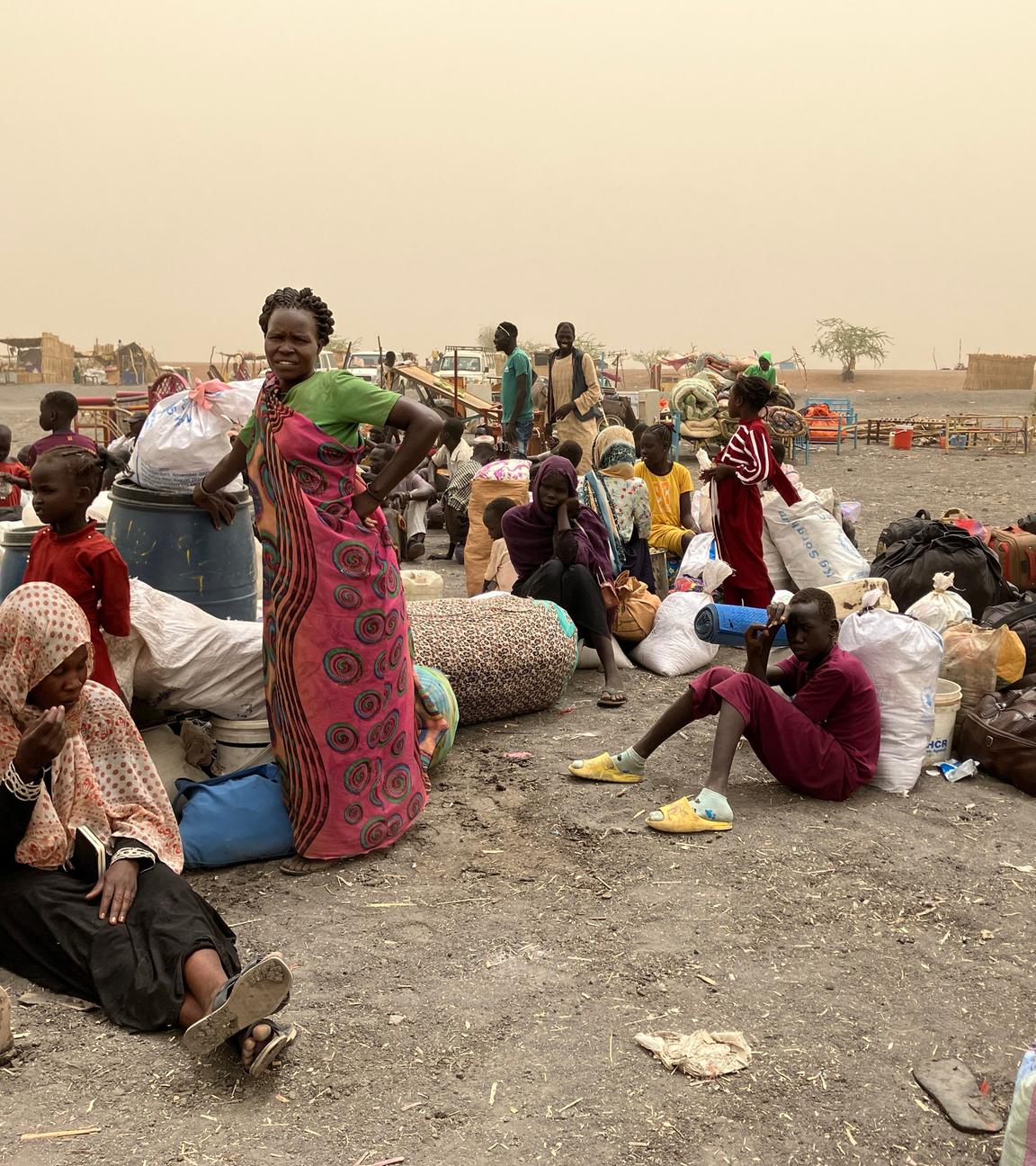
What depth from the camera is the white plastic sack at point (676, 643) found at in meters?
6.56

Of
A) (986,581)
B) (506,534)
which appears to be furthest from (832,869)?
(986,581)

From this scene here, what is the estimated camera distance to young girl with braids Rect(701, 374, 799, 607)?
6414 millimetres

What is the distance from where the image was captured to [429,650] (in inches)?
208

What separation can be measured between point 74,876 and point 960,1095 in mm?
2299

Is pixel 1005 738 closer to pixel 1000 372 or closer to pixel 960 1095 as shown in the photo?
pixel 960 1095

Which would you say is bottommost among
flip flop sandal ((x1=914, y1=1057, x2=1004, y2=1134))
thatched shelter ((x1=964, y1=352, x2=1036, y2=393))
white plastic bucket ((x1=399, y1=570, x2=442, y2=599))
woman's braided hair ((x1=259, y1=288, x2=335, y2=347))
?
flip flop sandal ((x1=914, y1=1057, x2=1004, y2=1134))

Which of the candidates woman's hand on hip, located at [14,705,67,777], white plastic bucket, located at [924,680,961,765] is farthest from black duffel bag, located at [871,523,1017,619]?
woman's hand on hip, located at [14,705,67,777]

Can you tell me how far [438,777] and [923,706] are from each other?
6.57 feet

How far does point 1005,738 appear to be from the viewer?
4.91 m

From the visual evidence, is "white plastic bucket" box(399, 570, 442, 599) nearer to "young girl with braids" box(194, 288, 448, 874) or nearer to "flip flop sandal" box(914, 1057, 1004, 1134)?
"young girl with braids" box(194, 288, 448, 874)

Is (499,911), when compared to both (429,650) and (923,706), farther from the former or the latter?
(923,706)

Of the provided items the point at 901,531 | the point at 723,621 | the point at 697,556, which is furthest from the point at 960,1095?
the point at 901,531

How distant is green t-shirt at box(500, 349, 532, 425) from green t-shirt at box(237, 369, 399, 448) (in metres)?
7.31

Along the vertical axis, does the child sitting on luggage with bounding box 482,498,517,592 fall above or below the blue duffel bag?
above
